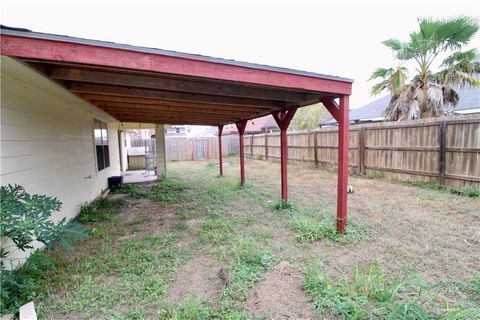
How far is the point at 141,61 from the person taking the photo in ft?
7.64

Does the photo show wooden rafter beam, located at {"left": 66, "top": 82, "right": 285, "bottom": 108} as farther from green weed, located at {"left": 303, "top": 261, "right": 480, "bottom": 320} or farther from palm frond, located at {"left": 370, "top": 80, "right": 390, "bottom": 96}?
palm frond, located at {"left": 370, "top": 80, "right": 390, "bottom": 96}

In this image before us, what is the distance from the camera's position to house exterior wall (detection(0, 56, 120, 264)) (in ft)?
8.83

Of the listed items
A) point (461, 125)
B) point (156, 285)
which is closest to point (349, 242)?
point (156, 285)

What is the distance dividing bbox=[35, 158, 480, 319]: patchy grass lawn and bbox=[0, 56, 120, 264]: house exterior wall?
0.76m

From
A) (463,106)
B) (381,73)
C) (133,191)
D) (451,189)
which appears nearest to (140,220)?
(133,191)

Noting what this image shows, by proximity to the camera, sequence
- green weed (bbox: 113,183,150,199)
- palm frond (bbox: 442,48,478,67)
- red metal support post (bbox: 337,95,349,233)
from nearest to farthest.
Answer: red metal support post (bbox: 337,95,349,233), palm frond (bbox: 442,48,478,67), green weed (bbox: 113,183,150,199)

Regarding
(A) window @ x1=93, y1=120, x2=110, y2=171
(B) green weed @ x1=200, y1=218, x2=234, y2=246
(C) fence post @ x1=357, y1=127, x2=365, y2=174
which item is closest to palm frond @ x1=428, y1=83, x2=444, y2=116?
(C) fence post @ x1=357, y1=127, x2=365, y2=174

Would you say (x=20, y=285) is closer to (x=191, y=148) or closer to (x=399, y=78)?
(x=399, y=78)

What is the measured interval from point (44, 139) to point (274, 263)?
3.77 m

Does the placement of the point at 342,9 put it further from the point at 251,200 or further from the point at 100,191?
the point at 100,191

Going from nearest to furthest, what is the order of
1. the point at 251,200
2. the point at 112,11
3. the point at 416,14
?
the point at 251,200 < the point at 416,14 < the point at 112,11

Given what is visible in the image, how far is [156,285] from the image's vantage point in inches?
96.3

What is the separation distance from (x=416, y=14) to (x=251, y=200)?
6.78 meters

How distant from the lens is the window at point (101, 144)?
6.69 metres
